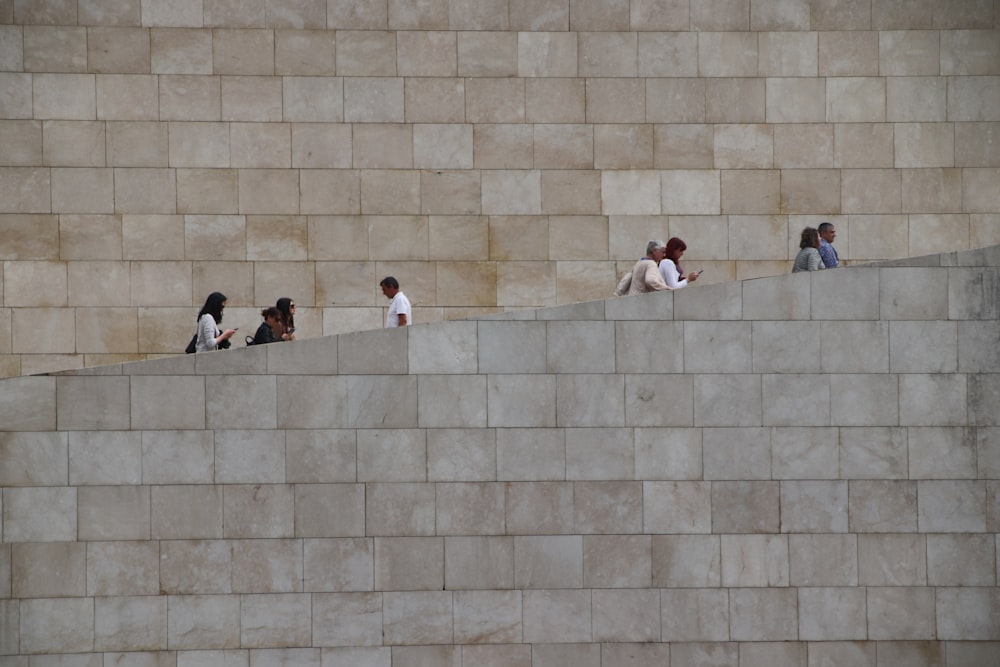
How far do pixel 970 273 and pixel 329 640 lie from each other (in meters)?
8.43

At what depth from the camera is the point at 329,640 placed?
609 inches

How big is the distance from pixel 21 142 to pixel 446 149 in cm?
598

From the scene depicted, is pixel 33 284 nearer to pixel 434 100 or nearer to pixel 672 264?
pixel 434 100

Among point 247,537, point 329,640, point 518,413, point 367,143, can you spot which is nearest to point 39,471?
point 247,537

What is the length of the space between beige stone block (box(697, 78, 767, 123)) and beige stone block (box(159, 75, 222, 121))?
707 cm

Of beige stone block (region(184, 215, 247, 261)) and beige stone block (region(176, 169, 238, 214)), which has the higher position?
beige stone block (region(176, 169, 238, 214))

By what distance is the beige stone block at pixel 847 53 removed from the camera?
19922 mm

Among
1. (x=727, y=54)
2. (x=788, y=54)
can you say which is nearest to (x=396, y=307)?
(x=727, y=54)

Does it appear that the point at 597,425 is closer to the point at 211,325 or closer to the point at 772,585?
the point at 772,585

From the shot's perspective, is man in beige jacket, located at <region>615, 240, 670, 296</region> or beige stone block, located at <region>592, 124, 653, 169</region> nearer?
man in beige jacket, located at <region>615, 240, 670, 296</region>

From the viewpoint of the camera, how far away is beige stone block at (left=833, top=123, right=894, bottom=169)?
19.9 meters

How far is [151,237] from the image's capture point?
1938 cm

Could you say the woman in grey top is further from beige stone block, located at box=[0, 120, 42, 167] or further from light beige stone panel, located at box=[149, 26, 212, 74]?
beige stone block, located at box=[0, 120, 42, 167]

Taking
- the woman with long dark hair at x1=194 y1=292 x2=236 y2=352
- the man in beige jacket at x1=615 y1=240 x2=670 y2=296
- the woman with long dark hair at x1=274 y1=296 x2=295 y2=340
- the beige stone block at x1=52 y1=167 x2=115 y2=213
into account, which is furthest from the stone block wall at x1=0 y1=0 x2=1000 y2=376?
the man in beige jacket at x1=615 y1=240 x2=670 y2=296
